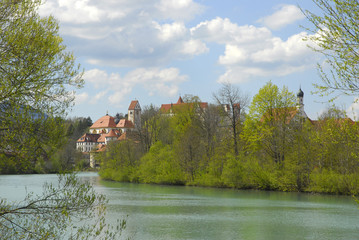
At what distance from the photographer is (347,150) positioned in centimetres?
3503

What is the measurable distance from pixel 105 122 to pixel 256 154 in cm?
11299

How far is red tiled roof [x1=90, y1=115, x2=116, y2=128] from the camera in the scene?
15112 centimetres

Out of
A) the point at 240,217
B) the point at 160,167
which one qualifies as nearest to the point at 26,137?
the point at 240,217

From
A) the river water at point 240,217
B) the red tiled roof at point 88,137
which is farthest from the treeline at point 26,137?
the red tiled roof at point 88,137

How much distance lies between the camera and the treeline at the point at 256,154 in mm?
37250

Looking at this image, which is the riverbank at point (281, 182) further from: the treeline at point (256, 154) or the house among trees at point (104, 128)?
the house among trees at point (104, 128)

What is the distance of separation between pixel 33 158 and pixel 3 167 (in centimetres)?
65

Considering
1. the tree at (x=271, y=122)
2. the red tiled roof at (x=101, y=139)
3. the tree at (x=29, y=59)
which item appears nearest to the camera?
the tree at (x=29, y=59)

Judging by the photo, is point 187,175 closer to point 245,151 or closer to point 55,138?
point 245,151

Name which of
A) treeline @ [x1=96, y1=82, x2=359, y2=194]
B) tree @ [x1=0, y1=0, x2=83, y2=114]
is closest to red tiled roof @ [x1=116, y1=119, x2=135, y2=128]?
treeline @ [x1=96, y1=82, x2=359, y2=194]

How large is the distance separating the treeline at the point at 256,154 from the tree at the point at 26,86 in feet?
78.7

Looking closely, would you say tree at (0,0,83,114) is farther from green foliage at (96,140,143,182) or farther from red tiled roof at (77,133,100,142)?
red tiled roof at (77,133,100,142)

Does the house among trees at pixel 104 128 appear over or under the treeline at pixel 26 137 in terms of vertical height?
over

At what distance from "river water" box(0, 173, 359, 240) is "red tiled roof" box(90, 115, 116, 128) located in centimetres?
11724
